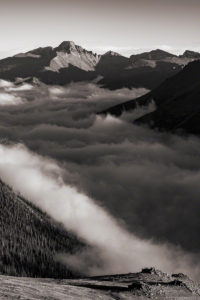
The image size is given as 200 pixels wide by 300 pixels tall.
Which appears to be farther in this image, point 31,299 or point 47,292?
point 47,292

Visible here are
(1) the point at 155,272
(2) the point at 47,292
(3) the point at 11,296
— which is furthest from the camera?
(1) the point at 155,272

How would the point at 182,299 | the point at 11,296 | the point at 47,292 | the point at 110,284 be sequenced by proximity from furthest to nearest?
the point at 110,284
the point at 182,299
the point at 47,292
the point at 11,296

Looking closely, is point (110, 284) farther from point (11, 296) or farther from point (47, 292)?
point (11, 296)

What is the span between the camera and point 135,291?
5659 inches

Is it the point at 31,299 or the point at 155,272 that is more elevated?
the point at 155,272

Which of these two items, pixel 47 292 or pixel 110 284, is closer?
pixel 47 292

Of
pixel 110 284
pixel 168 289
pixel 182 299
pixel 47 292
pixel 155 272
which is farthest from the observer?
pixel 155 272

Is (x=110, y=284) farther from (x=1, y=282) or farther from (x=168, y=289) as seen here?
(x=1, y=282)

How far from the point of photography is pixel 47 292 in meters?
130

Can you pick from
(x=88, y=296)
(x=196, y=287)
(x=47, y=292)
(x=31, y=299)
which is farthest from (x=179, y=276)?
(x=31, y=299)

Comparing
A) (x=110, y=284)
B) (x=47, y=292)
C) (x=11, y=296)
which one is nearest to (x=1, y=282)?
(x=47, y=292)

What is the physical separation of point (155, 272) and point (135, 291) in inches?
1659

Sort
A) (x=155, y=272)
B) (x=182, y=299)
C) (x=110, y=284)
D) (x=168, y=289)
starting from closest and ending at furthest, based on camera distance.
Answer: (x=182, y=299)
(x=168, y=289)
(x=110, y=284)
(x=155, y=272)

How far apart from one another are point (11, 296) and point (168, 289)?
65.0 m
